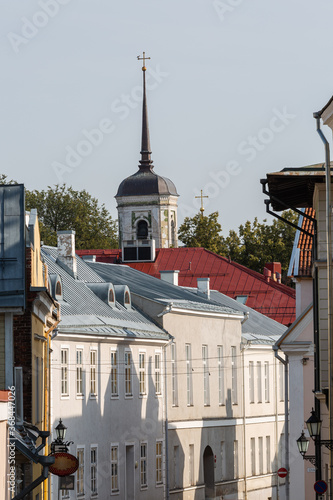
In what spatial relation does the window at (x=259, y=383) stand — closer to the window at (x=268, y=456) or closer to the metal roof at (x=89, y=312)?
the window at (x=268, y=456)

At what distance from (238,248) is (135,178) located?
30.4 meters

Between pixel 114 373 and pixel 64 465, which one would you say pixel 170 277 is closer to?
pixel 114 373

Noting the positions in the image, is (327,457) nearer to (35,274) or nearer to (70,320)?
(35,274)

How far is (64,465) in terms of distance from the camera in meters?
27.1

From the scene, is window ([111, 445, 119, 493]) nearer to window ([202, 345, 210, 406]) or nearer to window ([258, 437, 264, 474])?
window ([202, 345, 210, 406])

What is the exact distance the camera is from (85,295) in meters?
47.2

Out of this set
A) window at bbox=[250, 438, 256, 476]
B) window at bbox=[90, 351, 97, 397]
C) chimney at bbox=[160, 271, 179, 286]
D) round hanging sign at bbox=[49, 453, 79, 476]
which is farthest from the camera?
chimney at bbox=[160, 271, 179, 286]

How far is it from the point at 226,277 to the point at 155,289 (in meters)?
23.8

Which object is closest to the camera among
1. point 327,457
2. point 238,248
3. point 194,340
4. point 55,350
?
point 327,457

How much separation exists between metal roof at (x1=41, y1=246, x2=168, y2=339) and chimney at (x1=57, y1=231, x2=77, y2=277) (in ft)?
0.95

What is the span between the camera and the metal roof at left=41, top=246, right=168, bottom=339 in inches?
1716

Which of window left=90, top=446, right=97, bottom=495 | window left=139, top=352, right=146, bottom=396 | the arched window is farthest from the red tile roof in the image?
window left=90, top=446, right=97, bottom=495

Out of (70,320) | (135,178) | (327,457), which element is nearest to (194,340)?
(70,320)

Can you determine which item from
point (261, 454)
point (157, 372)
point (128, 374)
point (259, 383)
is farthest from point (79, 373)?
point (261, 454)
